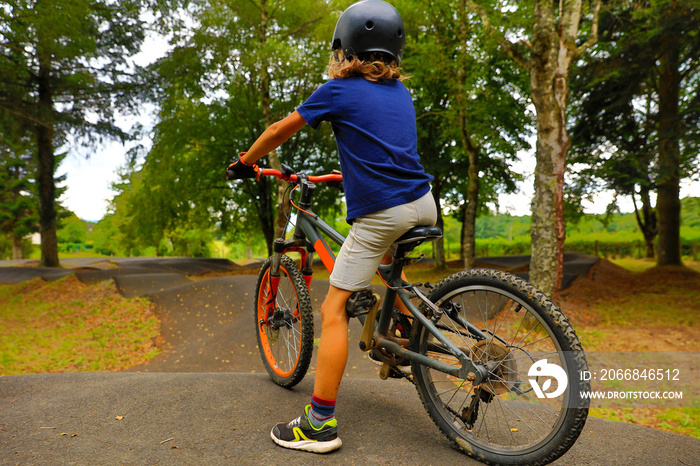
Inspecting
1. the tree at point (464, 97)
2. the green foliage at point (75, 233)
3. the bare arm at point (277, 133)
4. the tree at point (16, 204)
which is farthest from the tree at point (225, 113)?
the green foliage at point (75, 233)

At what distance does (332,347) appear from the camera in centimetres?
232

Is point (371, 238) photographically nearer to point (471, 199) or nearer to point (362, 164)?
point (362, 164)

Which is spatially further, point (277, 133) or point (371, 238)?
point (277, 133)

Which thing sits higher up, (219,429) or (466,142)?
(466,142)

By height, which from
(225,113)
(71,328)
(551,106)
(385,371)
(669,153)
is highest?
(225,113)

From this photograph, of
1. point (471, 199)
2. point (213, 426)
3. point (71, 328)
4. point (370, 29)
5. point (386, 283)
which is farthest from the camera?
point (471, 199)

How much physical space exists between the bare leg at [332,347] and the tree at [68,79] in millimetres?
10658

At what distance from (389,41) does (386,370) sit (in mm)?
1815

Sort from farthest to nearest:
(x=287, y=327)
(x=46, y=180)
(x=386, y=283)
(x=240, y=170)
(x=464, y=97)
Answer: (x=46, y=180), (x=464, y=97), (x=287, y=327), (x=240, y=170), (x=386, y=283)

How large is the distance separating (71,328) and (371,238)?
9.29 meters

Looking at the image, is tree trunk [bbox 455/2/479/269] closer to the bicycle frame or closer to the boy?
the bicycle frame

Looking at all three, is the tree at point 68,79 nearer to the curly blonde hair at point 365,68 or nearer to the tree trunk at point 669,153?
the curly blonde hair at point 365,68

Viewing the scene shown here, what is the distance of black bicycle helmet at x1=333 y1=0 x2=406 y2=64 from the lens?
2.21m

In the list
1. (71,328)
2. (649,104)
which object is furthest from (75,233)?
(649,104)
